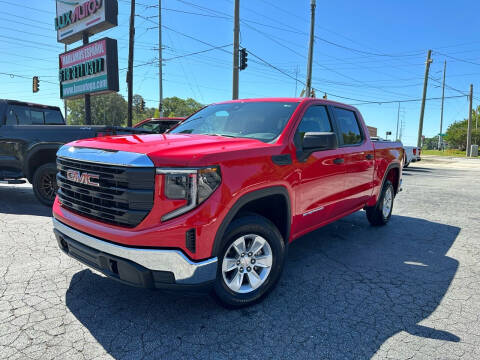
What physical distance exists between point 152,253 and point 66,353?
2.80 feet

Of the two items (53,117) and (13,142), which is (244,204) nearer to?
(13,142)

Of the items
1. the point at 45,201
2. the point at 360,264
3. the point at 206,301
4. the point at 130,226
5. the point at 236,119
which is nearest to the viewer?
the point at 130,226

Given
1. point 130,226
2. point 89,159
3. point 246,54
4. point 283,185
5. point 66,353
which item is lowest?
point 66,353

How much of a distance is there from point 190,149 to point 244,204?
1.99 ft

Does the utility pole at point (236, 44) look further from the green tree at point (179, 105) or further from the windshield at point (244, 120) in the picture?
the green tree at point (179, 105)

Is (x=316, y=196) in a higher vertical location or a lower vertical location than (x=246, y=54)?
lower

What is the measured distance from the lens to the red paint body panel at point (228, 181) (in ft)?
7.45

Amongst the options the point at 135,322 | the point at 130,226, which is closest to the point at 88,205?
the point at 130,226

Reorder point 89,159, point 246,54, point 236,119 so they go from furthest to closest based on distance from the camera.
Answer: point 246,54 → point 236,119 → point 89,159

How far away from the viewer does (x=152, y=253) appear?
2.23 m

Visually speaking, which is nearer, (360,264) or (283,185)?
(283,185)

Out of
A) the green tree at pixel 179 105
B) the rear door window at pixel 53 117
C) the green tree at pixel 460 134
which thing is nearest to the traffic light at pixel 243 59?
the rear door window at pixel 53 117

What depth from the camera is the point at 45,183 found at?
6.05m

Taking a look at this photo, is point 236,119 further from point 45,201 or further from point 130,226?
point 45,201
